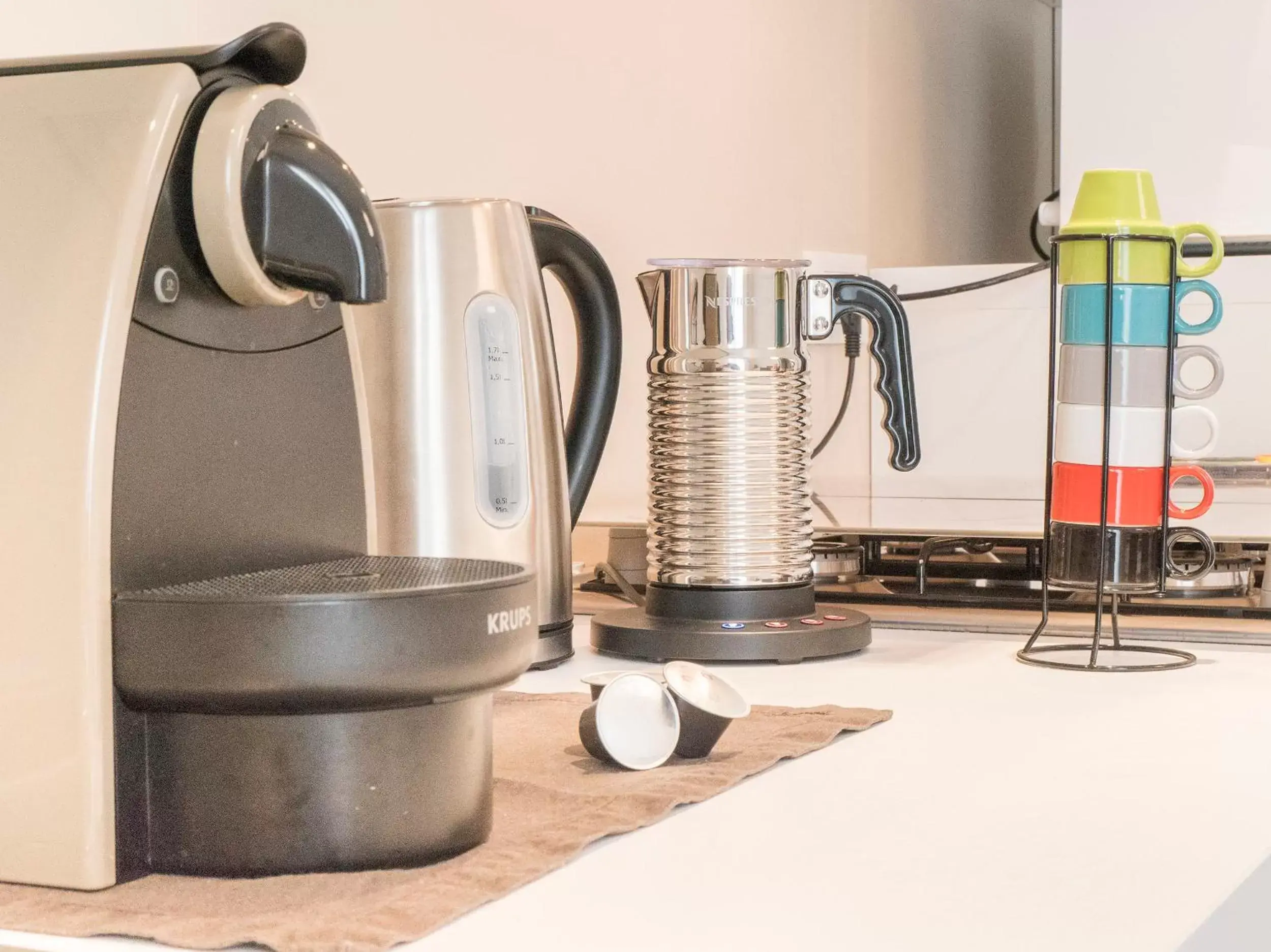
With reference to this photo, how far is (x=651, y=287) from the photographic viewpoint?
96 cm

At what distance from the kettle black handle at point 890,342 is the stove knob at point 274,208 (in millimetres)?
530

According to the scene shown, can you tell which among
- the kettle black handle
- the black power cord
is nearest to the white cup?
the kettle black handle

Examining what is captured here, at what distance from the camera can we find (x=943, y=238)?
2676 mm

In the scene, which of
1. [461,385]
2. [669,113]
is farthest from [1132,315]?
[669,113]

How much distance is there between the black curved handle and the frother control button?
0.47m

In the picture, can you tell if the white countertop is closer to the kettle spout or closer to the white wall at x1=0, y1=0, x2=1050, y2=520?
the kettle spout

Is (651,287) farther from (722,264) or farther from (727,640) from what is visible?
(727,640)

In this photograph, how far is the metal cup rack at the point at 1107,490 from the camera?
2.86 feet

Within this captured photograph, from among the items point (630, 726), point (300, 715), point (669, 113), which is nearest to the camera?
point (300, 715)

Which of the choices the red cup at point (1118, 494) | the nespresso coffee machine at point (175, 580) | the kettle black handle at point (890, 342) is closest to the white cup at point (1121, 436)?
the red cup at point (1118, 494)

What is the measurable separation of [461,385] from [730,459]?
0.18m

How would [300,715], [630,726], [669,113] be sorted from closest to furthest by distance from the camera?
1. [300,715]
2. [630,726]
3. [669,113]

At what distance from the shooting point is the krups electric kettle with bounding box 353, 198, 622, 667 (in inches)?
32.6

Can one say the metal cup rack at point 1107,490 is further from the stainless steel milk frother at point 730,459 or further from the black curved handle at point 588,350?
the black curved handle at point 588,350
